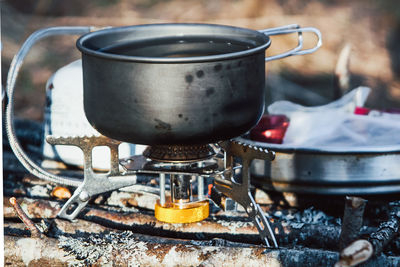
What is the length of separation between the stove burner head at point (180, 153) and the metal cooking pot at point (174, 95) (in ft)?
0.52

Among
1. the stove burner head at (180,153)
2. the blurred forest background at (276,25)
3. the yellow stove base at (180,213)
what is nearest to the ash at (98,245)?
the yellow stove base at (180,213)

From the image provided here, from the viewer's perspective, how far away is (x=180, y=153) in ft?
5.05

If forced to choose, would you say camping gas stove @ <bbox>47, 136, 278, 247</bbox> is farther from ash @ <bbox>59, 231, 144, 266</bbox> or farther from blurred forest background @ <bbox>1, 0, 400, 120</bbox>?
blurred forest background @ <bbox>1, 0, 400, 120</bbox>

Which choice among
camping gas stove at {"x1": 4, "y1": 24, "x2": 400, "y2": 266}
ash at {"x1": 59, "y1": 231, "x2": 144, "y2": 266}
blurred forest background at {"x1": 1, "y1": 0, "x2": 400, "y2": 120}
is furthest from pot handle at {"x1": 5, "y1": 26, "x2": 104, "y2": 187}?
blurred forest background at {"x1": 1, "y1": 0, "x2": 400, "y2": 120}

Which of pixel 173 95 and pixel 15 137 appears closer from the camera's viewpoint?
pixel 173 95

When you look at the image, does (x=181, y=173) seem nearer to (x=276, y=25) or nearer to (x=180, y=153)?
(x=180, y=153)

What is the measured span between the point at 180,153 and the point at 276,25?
3.79 meters

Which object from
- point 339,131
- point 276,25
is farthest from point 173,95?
point 276,25

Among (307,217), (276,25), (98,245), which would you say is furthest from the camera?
(276,25)

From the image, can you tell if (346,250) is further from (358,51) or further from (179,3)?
(179,3)

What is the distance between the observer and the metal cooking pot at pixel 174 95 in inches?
50.8

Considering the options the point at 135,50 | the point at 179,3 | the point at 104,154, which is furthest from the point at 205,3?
the point at 135,50

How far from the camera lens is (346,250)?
1206mm

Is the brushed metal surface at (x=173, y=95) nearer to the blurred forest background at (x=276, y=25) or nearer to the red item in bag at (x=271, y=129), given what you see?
the red item in bag at (x=271, y=129)
